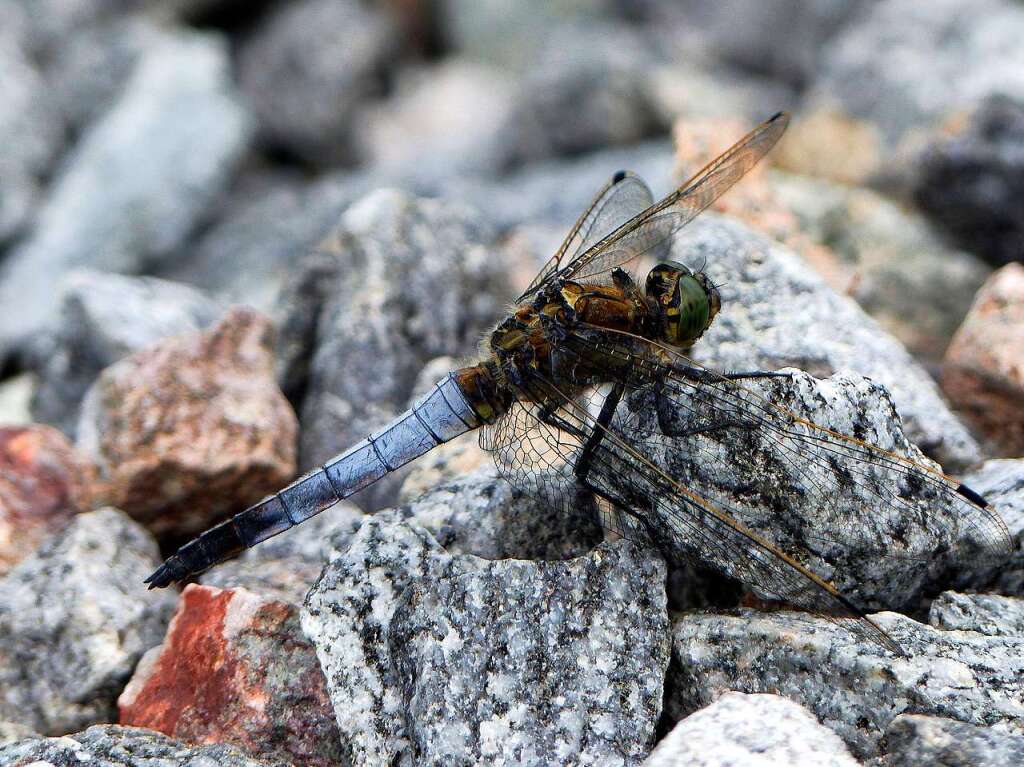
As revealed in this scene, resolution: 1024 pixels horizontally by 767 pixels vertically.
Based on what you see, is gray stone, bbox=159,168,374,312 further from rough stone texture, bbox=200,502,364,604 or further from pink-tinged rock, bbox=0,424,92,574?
rough stone texture, bbox=200,502,364,604

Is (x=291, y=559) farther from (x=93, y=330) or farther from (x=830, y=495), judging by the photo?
(x=830, y=495)

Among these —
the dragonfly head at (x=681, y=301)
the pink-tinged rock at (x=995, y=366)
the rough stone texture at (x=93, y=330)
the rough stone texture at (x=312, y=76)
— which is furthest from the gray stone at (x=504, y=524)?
the rough stone texture at (x=312, y=76)

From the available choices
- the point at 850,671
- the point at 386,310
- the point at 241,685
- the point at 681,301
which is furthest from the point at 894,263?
the point at 241,685

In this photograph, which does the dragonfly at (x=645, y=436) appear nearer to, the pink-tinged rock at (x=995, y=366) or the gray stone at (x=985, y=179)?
the pink-tinged rock at (x=995, y=366)

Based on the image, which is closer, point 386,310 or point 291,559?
point 291,559

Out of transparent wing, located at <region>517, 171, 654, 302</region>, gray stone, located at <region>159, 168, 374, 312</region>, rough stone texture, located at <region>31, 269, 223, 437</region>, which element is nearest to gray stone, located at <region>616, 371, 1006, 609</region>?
transparent wing, located at <region>517, 171, 654, 302</region>

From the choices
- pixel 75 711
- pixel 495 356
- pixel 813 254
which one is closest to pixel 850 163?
pixel 813 254
